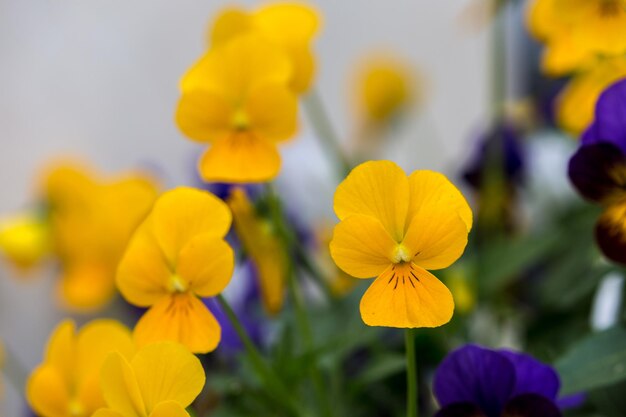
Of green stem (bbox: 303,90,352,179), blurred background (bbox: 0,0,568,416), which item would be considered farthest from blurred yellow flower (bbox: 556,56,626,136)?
blurred background (bbox: 0,0,568,416)

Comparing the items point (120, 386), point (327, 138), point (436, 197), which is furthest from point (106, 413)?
point (327, 138)

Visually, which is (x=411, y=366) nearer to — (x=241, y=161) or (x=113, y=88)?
(x=241, y=161)

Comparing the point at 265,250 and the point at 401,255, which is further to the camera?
the point at 265,250

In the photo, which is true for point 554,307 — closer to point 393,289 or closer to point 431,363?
point 431,363

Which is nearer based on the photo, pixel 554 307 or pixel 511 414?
pixel 511 414

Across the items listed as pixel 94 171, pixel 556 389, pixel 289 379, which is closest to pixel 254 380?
pixel 289 379

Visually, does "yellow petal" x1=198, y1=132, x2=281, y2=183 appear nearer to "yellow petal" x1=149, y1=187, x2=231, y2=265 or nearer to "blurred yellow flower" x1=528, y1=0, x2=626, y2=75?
"yellow petal" x1=149, y1=187, x2=231, y2=265
